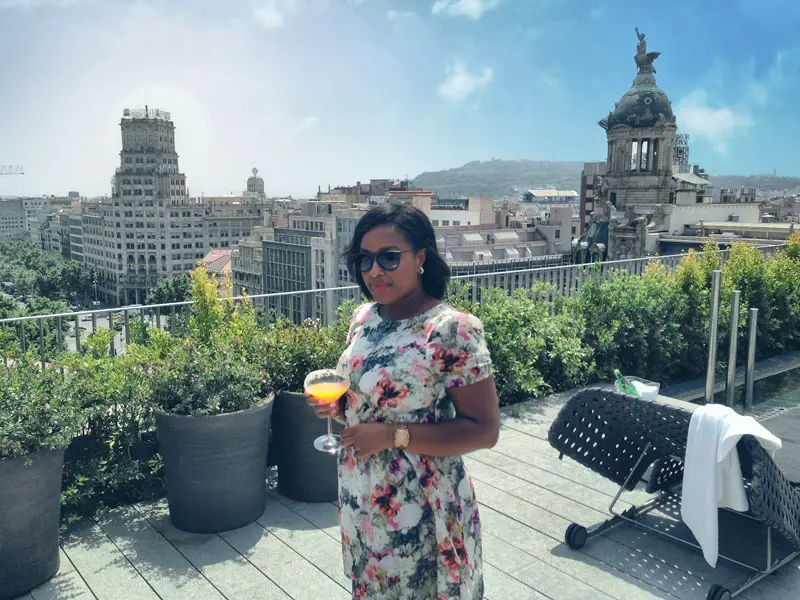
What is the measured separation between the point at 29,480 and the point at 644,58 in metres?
68.0

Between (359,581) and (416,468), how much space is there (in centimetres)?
51

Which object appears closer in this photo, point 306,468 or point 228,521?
point 228,521

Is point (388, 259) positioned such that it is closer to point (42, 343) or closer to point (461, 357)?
point (461, 357)

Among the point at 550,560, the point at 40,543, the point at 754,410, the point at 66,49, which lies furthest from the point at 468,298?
the point at 66,49

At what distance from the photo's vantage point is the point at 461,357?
240 cm

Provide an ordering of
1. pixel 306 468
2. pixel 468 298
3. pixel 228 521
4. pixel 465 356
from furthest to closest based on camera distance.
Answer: pixel 468 298, pixel 306 468, pixel 228 521, pixel 465 356

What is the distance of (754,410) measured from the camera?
7262 millimetres

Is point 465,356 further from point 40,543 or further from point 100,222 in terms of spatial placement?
point 100,222

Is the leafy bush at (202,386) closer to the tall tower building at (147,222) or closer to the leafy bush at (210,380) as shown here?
the leafy bush at (210,380)

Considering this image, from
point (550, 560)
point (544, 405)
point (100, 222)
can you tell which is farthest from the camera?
point (100, 222)

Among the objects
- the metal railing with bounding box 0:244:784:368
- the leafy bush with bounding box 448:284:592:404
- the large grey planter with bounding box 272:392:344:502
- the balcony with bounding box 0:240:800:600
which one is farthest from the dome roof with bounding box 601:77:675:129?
the large grey planter with bounding box 272:392:344:502

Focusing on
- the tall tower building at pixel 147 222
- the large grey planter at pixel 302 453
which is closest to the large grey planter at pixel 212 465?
the large grey planter at pixel 302 453

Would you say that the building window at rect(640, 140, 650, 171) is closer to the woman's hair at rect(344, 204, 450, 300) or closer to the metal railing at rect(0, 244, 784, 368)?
the metal railing at rect(0, 244, 784, 368)

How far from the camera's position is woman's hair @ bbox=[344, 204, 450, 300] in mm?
2618
